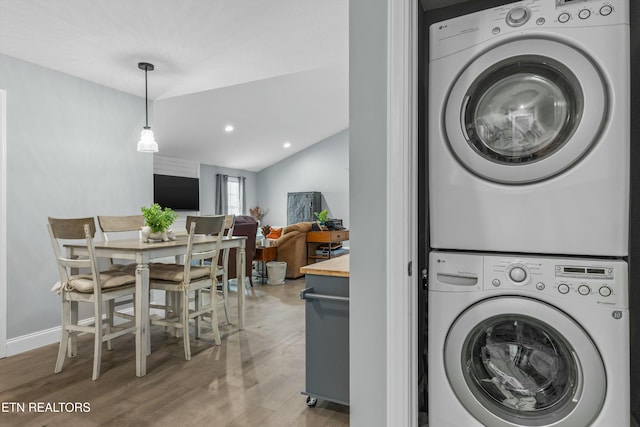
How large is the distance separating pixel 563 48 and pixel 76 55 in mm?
3229

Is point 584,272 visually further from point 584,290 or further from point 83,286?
point 83,286

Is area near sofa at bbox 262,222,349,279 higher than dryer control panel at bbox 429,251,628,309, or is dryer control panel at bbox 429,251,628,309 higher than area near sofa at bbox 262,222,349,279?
dryer control panel at bbox 429,251,628,309

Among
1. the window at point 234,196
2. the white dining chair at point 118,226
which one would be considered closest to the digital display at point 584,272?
the white dining chair at point 118,226

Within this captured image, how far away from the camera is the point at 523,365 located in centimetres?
134

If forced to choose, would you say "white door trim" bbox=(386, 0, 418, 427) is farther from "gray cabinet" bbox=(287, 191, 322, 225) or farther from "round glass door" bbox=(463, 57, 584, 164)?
"gray cabinet" bbox=(287, 191, 322, 225)

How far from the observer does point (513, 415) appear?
1314 millimetres

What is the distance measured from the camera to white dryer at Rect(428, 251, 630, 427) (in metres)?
1.20

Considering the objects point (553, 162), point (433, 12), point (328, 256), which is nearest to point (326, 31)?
point (433, 12)

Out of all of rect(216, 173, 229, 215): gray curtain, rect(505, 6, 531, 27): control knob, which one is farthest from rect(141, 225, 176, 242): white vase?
rect(216, 173, 229, 215): gray curtain

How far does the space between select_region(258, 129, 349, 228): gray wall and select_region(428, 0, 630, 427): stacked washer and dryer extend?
8246mm

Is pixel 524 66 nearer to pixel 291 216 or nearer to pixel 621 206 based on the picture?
pixel 621 206

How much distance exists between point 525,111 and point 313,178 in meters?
8.98

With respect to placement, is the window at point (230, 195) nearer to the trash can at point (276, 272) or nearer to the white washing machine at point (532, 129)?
the trash can at point (276, 272)

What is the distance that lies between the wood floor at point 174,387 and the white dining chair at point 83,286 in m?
0.20
